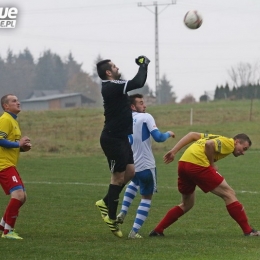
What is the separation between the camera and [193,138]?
10.1 metres

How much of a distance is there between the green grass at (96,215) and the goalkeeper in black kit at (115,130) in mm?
634

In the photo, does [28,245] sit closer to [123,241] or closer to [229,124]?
[123,241]

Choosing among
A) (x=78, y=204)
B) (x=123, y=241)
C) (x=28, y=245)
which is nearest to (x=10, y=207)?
(x=28, y=245)

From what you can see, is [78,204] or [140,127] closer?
[140,127]

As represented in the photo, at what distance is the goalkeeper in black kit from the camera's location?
9844 mm

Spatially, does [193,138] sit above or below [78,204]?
above

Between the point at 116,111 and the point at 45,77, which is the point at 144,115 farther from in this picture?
the point at 45,77

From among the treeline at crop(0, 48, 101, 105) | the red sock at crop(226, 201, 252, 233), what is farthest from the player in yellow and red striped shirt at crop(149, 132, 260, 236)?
the treeline at crop(0, 48, 101, 105)

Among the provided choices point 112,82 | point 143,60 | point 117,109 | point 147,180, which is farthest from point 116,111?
point 147,180

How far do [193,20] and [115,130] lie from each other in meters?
3.97

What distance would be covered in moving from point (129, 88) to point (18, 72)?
12574 centimetres

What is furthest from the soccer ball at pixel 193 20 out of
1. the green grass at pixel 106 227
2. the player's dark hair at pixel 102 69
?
the player's dark hair at pixel 102 69

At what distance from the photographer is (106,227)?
38.0 feet

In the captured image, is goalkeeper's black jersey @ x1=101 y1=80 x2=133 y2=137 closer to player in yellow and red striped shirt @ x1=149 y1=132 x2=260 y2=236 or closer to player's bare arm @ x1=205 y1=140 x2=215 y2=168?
player in yellow and red striped shirt @ x1=149 y1=132 x2=260 y2=236
